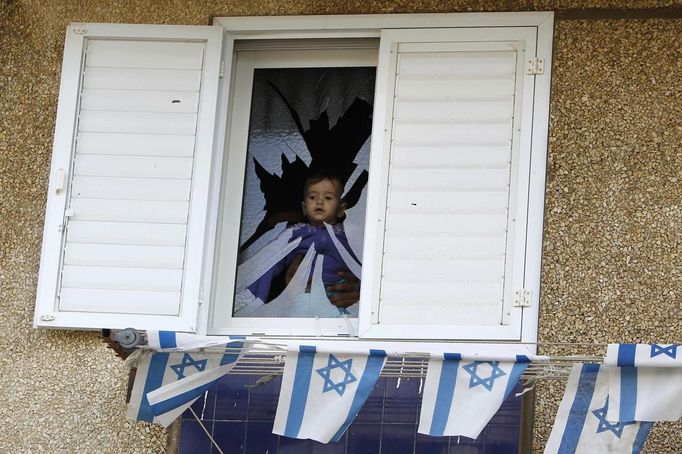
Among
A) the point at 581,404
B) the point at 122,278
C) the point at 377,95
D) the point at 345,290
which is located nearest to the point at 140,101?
the point at 122,278

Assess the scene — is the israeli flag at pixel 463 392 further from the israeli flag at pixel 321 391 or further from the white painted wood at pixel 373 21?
the white painted wood at pixel 373 21

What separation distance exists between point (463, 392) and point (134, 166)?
79.2 inches

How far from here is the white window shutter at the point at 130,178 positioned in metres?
7.10

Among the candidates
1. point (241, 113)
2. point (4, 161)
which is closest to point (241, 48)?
point (241, 113)

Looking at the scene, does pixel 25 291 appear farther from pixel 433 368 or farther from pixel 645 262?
pixel 645 262

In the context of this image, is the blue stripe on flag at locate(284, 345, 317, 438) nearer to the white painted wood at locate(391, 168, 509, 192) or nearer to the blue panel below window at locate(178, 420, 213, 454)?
the blue panel below window at locate(178, 420, 213, 454)

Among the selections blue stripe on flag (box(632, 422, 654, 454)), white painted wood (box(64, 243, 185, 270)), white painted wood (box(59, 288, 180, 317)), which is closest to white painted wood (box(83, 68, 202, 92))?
white painted wood (box(64, 243, 185, 270))

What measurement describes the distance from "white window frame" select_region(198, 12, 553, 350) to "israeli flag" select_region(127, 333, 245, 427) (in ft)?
2.11

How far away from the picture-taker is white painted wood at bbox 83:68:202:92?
7426 millimetres

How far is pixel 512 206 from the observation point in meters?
7.09

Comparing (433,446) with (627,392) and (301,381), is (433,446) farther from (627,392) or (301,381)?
(627,392)

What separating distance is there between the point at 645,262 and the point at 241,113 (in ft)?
6.87

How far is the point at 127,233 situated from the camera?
23.6 ft

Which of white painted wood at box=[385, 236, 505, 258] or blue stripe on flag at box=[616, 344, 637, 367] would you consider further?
white painted wood at box=[385, 236, 505, 258]
